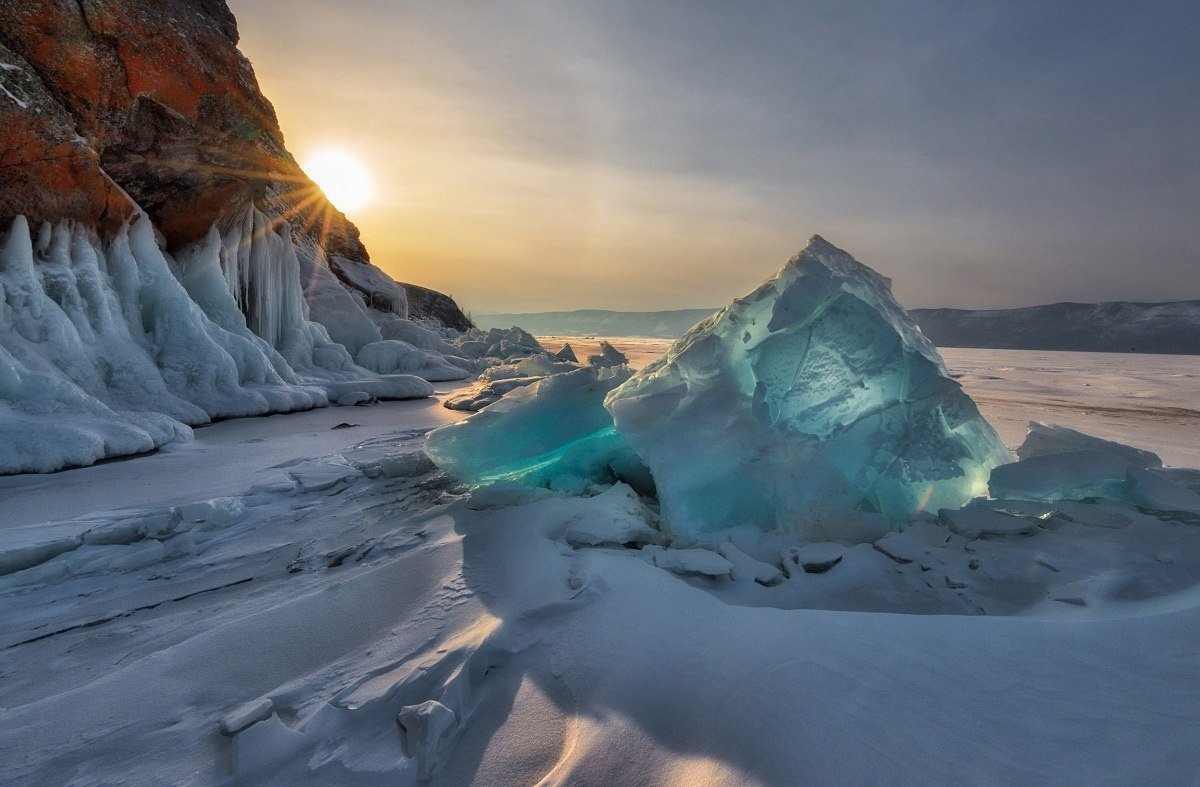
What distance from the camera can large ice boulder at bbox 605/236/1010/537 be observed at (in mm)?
3141

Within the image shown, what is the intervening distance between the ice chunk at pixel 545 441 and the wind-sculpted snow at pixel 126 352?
3819 mm

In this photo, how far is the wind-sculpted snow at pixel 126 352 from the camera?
5.11 metres

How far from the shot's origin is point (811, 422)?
329cm

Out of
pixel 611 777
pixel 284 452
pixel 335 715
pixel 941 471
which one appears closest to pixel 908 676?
pixel 611 777

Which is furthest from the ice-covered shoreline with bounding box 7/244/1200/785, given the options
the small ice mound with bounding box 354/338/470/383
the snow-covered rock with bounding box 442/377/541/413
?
the small ice mound with bounding box 354/338/470/383

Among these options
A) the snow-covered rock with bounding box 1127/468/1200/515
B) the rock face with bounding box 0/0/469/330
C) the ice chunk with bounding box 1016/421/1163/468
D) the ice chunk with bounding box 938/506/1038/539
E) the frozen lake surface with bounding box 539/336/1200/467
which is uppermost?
the rock face with bounding box 0/0/469/330

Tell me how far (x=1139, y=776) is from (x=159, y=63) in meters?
13.5

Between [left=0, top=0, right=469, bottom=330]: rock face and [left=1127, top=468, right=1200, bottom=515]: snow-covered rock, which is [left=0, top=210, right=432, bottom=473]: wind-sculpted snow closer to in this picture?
[left=0, top=0, right=469, bottom=330]: rock face

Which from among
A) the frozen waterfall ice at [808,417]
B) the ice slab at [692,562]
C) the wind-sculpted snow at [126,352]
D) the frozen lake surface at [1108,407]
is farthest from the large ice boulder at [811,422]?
the wind-sculpted snow at [126,352]

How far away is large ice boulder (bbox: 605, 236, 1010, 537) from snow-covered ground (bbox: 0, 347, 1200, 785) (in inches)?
14.9

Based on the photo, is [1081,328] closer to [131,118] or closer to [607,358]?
[607,358]

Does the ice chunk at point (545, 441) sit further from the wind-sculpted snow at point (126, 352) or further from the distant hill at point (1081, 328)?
the distant hill at point (1081, 328)

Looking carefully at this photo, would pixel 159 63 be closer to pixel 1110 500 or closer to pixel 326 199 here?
pixel 326 199

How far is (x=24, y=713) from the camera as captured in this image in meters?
1.60
